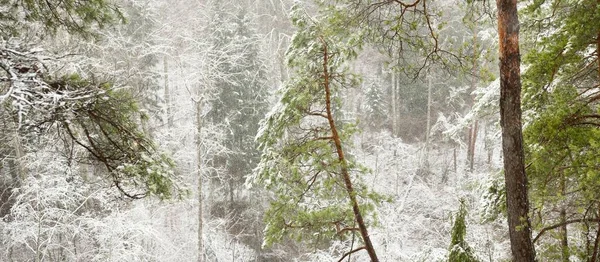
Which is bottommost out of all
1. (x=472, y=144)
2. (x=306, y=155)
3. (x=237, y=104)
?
(x=306, y=155)

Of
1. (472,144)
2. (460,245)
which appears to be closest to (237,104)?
(472,144)

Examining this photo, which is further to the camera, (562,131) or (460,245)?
(460,245)

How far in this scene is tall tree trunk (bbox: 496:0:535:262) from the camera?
404 centimetres

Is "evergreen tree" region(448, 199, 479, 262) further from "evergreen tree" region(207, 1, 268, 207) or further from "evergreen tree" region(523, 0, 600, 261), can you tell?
"evergreen tree" region(207, 1, 268, 207)

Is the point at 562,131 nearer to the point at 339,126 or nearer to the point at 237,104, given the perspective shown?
the point at 339,126

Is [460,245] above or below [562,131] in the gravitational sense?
below

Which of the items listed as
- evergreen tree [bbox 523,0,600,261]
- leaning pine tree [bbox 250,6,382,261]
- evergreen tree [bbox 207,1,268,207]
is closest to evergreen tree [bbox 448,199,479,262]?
evergreen tree [bbox 523,0,600,261]

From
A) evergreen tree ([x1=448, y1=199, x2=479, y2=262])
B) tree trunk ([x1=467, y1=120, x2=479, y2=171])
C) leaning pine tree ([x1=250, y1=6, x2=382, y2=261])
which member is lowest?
evergreen tree ([x1=448, y1=199, x2=479, y2=262])

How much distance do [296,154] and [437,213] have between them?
15.3 m

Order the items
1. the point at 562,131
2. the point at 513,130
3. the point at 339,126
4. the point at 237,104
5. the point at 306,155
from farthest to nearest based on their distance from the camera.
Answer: the point at 237,104
the point at 339,126
the point at 306,155
the point at 562,131
the point at 513,130

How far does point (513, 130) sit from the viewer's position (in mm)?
4117

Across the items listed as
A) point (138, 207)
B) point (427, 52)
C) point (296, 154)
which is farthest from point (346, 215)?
point (138, 207)

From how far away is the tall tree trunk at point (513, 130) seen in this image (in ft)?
13.2

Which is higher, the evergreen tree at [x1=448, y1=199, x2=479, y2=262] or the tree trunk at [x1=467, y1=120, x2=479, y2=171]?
the tree trunk at [x1=467, y1=120, x2=479, y2=171]
